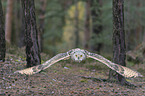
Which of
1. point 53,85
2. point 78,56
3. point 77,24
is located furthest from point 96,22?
point 78,56

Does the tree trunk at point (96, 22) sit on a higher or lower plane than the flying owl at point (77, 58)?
higher

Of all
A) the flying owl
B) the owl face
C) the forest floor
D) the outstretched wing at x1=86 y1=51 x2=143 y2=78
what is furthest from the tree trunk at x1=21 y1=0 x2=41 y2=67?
the outstretched wing at x1=86 y1=51 x2=143 y2=78

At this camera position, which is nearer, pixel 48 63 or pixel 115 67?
pixel 48 63

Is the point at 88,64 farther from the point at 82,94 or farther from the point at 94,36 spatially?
the point at 94,36

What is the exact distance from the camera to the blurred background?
2119cm

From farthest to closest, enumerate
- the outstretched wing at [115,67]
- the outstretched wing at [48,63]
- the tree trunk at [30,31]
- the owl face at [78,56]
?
the tree trunk at [30,31]
the outstretched wing at [115,67]
the outstretched wing at [48,63]
the owl face at [78,56]

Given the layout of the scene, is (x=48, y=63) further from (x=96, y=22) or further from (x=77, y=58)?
(x=96, y=22)

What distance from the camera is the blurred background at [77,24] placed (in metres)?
21.2

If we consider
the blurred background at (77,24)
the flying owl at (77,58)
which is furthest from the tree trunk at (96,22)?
the flying owl at (77,58)

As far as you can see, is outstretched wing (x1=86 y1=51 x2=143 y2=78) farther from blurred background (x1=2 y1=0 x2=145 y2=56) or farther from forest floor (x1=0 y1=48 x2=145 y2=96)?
blurred background (x1=2 y1=0 x2=145 y2=56)

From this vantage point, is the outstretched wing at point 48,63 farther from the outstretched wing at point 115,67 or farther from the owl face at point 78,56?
the outstretched wing at point 115,67

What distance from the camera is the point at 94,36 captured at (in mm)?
21547

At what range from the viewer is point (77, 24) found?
1276 inches

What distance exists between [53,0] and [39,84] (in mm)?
31414
